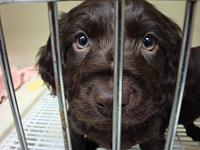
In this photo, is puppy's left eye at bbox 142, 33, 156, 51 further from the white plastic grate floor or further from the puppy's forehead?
the white plastic grate floor

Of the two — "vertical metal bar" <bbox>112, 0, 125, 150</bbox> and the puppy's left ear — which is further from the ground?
"vertical metal bar" <bbox>112, 0, 125, 150</bbox>

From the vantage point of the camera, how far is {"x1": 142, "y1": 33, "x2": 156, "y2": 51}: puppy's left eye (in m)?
0.90

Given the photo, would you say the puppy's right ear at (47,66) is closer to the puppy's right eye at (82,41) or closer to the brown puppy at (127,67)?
the brown puppy at (127,67)

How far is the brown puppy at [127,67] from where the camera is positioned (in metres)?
0.73

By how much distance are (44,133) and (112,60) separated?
0.54 metres

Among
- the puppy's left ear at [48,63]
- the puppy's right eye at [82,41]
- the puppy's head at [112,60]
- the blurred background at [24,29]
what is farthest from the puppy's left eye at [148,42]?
the blurred background at [24,29]

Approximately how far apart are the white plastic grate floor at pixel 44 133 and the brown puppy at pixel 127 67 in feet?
0.38

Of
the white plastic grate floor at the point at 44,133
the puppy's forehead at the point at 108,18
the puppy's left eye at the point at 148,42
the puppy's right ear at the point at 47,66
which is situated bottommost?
the white plastic grate floor at the point at 44,133

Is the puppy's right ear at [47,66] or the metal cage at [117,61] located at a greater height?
the metal cage at [117,61]

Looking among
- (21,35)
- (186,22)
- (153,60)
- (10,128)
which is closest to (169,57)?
(153,60)

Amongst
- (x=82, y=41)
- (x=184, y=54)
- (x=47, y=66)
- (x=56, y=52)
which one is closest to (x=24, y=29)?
(x=47, y=66)

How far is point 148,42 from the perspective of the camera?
0.90 metres

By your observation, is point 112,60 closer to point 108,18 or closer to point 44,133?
point 108,18

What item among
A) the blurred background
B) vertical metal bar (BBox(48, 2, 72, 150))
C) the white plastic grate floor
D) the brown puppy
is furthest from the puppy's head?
the blurred background
